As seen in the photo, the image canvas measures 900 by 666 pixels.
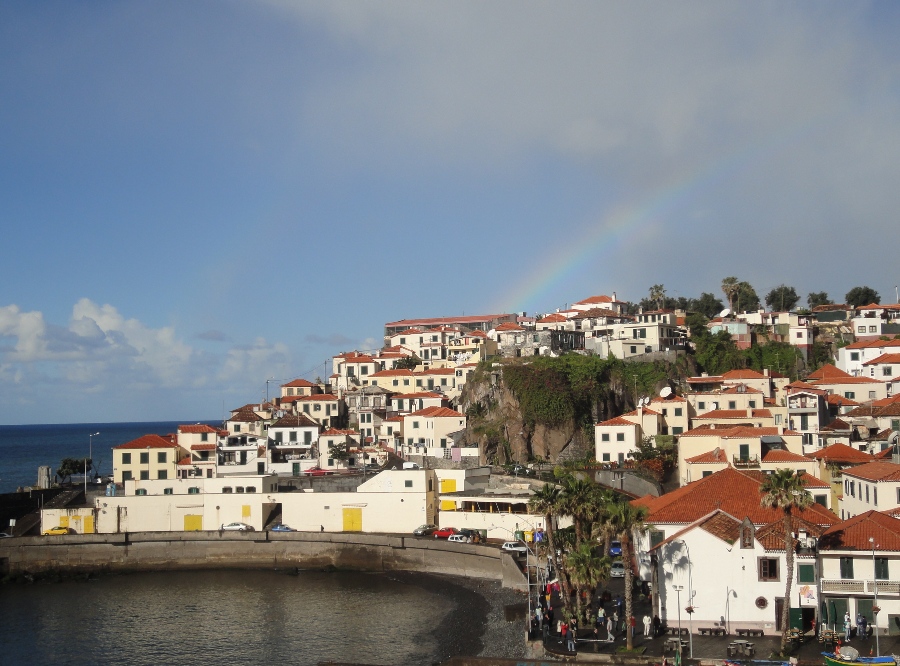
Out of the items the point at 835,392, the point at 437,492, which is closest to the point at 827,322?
the point at 835,392

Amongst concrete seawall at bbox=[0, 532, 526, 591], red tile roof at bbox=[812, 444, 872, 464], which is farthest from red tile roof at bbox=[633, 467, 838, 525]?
concrete seawall at bbox=[0, 532, 526, 591]

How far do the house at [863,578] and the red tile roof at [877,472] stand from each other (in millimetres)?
11236

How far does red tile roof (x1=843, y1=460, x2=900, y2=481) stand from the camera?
1893 inches

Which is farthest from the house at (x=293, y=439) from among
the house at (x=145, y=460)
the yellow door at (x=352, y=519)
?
the yellow door at (x=352, y=519)

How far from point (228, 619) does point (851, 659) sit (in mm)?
35551

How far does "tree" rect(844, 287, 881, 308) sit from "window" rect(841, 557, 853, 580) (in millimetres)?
96894

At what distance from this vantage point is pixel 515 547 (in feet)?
198

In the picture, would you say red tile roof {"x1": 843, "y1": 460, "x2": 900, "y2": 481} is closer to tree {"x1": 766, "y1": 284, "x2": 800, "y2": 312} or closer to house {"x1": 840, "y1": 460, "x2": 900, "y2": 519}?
house {"x1": 840, "y1": 460, "x2": 900, "y2": 519}

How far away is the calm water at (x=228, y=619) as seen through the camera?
4631 cm

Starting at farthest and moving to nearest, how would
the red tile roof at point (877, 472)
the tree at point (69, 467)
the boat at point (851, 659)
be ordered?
the tree at point (69, 467)
the red tile roof at point (877, 472)
the boat at point (851, 659)

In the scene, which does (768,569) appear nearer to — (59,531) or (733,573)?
(733,573)

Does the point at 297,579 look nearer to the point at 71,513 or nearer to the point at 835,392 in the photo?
the point at 71,513

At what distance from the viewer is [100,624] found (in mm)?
54188

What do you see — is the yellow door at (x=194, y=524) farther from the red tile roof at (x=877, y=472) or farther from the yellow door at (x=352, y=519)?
the red tile roof at (x=877, y=472)
